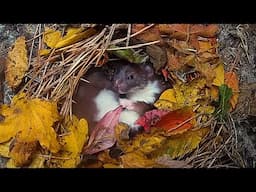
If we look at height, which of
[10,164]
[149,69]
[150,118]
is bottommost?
[10,164]

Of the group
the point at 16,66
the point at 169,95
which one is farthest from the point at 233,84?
the point at 16,66

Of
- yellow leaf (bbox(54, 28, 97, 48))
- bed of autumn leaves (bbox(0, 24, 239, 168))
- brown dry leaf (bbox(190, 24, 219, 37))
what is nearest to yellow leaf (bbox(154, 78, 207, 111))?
bed of autumn leaves (bbox(0, 24, 239, 168))

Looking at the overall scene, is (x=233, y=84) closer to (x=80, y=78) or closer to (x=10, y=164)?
(x=80, y=78)

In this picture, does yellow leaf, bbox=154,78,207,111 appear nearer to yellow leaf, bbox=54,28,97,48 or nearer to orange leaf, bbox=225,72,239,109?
orange leaf, bbox=225,72,239,109

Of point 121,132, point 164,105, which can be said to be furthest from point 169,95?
point 121,132

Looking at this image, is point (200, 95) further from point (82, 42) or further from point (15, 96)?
point (15, 96)

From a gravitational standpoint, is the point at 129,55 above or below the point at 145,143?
above

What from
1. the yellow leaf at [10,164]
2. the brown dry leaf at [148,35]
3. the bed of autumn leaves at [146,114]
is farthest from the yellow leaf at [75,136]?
the brown dry leaf at [148,35]

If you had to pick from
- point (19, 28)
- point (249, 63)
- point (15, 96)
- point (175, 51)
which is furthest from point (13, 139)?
point (249, 63)
